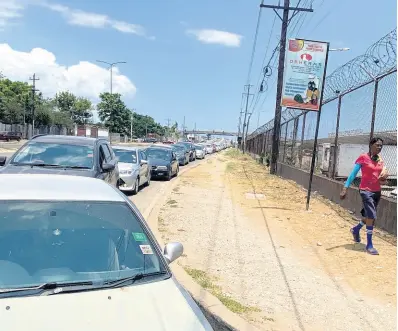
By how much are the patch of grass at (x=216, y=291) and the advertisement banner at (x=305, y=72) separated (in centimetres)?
892

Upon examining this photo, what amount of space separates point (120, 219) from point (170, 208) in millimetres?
8208

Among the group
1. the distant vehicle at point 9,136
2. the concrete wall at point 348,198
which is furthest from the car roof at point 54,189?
the distant vehicle at point 9,136

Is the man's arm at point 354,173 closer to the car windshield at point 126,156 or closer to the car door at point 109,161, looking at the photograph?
the car door at point 109,161

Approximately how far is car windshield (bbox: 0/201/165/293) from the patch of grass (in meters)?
1.79

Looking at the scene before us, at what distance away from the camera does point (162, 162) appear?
20812 mm

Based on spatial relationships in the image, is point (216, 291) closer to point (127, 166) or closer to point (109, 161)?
point (109, 161)

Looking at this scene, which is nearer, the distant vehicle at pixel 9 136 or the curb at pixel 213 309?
the curb at pixel 213 309

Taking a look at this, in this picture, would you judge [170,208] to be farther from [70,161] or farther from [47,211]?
A: [47,211]

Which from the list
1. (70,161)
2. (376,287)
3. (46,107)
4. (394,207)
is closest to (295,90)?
(394,207)

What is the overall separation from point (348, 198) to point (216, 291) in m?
7.17

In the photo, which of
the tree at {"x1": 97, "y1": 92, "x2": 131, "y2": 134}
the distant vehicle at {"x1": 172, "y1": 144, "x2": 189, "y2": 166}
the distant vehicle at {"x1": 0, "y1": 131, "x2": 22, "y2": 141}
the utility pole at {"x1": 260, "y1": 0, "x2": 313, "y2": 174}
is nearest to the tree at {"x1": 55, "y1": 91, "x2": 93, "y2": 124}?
the tree at {"x1": 97, "y1": 92, "x2": 131, "y2": 134}

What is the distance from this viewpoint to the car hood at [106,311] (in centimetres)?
258

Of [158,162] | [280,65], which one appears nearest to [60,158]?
[158,162]

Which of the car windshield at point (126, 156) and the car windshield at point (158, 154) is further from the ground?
the car windshield at point (126, 156)
